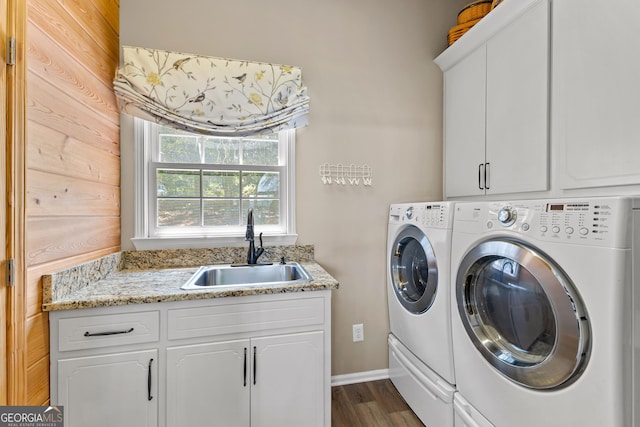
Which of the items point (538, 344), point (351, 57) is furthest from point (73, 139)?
point (538, 344)

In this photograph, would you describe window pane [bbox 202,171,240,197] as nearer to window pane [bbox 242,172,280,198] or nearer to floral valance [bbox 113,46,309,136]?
window pane [bbox 242,172,280,198]

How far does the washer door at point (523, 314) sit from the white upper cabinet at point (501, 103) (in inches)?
22.3

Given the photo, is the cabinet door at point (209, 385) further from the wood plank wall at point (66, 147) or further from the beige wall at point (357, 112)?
the beige wall at point (357, 112)

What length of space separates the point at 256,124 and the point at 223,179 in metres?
0.44

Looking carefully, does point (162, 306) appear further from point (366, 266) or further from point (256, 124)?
point (366, 266)

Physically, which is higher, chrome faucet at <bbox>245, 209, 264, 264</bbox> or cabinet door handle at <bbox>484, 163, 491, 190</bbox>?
cabinet door handle at <bbox>484, 163, 491, 190</bbox>

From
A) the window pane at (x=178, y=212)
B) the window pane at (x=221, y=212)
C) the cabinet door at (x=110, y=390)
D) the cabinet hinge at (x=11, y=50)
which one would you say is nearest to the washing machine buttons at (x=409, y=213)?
the window pane at (x=221, y=212)

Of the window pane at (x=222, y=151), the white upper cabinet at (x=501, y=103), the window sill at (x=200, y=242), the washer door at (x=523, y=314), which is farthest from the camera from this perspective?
the window pane at (x=222, y=151)

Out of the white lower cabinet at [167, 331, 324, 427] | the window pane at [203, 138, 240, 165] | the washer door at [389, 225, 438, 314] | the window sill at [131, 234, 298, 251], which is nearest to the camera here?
the white lower cabinet at [167, 331, 324, 427]

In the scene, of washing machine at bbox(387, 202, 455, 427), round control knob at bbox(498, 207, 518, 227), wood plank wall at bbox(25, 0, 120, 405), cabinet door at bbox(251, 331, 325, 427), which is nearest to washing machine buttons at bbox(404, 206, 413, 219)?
washing machine at bbox(387, 202, 455, 427)

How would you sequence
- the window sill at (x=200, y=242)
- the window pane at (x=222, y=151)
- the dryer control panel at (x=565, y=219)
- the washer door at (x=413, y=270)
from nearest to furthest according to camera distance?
the dryer control panel at (x=565, y=219) → the washer door at (x=413, y=270) → the window sill at (x=200, y=242) → the window pane at (x=222, y=151)

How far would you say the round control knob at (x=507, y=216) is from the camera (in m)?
1.09

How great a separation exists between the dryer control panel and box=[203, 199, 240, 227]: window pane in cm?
148

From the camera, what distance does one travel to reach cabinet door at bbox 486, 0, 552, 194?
140 centimetres
